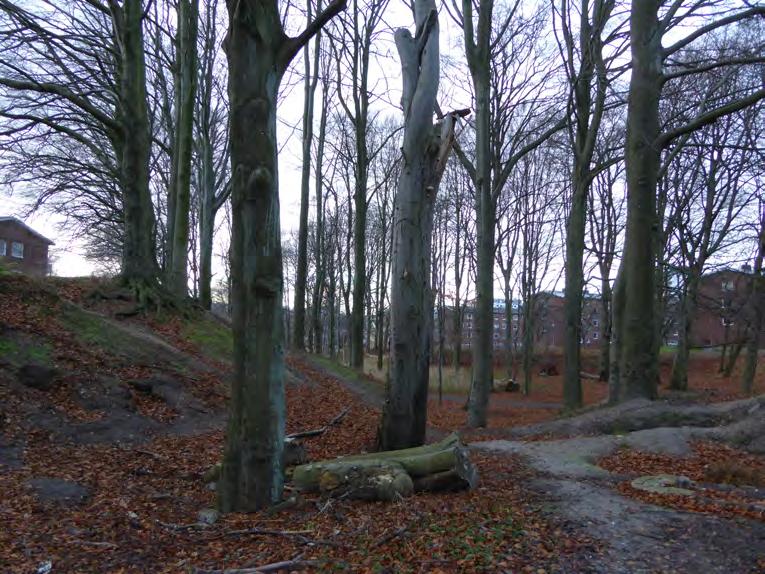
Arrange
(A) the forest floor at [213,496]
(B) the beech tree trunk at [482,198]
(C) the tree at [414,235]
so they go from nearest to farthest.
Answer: (A) the forest floor at [213,496] → (C) the tree at [414,235] → (B) the beech tree trunk at [482,198]

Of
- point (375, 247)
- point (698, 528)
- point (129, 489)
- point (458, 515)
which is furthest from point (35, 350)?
point (375, 247)

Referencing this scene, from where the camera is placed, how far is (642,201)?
1033 cm

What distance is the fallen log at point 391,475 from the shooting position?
17.4ft

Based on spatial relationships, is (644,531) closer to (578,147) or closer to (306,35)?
(306,35)

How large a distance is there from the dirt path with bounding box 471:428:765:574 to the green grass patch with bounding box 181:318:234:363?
8.55 m

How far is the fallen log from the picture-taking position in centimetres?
530

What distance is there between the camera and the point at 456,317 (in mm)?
35469

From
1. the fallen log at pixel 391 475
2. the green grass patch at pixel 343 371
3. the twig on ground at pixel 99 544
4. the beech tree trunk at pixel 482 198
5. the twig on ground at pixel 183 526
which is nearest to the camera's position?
the twig on ground at pixel 99 544

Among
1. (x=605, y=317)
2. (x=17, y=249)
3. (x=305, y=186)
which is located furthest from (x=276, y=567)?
(x=17, y=249)

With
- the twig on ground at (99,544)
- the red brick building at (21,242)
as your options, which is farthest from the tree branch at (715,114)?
the red brick building at (21,242)

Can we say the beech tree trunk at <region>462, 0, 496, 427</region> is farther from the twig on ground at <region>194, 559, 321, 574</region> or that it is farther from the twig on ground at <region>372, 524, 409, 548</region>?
the twig on ground at <region>194, 559, 321, 574</region>

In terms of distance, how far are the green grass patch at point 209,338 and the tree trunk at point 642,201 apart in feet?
28.1

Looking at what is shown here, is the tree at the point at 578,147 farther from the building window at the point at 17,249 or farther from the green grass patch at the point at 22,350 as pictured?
the building window at the point at 17,249

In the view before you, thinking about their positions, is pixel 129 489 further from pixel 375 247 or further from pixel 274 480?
pixel 375 247
